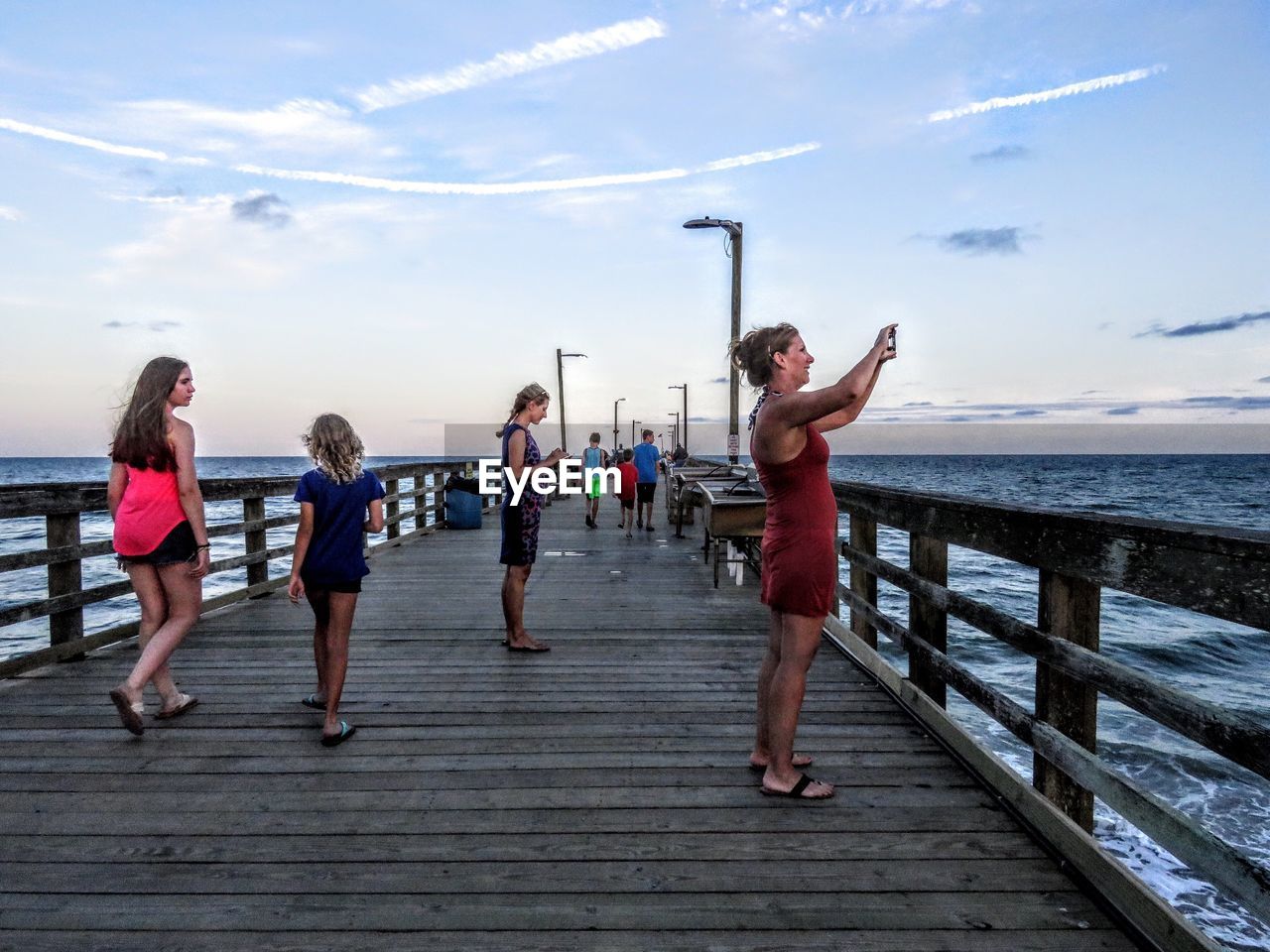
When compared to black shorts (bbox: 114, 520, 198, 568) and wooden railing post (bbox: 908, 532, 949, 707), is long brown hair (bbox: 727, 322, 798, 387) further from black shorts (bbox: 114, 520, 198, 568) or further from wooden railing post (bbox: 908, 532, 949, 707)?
black shorts (bbox: 114, 520, 198, 568)

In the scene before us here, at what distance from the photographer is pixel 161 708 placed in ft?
14.3

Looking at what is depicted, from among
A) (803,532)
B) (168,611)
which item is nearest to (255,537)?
(168,611)

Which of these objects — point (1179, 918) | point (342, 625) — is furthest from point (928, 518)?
point (342, 625)

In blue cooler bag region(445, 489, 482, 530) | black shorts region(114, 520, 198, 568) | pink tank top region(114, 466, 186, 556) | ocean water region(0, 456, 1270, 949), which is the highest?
pink tank top region(114, 466, 186, 556)

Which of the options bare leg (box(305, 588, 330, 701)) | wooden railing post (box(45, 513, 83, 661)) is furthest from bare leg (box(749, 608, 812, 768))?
wooden railing post (box(45, 513, 83, 661))

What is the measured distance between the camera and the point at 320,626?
13.8 ft

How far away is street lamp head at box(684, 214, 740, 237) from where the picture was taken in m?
14.4

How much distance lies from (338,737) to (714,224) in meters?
12.3

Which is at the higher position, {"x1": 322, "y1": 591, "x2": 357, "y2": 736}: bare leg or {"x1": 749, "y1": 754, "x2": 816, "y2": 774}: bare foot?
{"x1": 322, "y1": 591, "x2": 357, "y2": 736}: bare leg

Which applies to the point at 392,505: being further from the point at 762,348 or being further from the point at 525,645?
the point at 762,348

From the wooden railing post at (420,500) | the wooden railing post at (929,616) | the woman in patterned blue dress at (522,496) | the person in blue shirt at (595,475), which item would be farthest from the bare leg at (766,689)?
the person in blue shirt at (595,475)

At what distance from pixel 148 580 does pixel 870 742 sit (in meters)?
3.58

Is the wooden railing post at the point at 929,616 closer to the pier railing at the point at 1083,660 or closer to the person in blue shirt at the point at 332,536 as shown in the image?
the pier railing at the point at 1083,660

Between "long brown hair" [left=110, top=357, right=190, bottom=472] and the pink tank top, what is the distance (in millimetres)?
69
